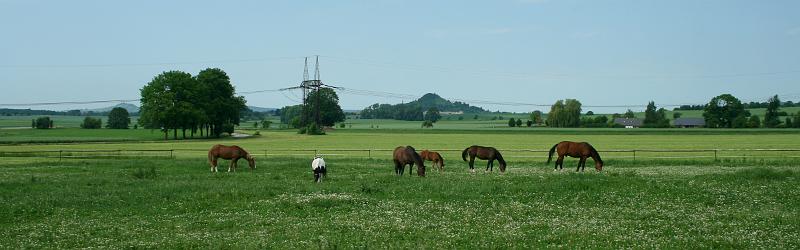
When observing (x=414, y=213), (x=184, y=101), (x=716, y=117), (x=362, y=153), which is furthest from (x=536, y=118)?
(x=414, y=213)

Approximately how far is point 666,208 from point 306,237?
10.3m

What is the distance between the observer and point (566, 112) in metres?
170

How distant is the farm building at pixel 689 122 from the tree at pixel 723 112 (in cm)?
916

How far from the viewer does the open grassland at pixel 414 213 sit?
46.7 ft

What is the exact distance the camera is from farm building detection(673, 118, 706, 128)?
533 ft

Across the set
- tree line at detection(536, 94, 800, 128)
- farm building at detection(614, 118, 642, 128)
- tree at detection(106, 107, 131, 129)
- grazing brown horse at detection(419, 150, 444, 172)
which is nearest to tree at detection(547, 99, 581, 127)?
tree line at detection(536, 94, 800, 128)

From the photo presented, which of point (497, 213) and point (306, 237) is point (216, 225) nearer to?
point (306, 237)

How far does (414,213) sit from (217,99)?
306ft

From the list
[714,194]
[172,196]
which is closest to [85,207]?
[172,196]

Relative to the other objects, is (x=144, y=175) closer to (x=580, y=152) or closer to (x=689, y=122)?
(x=580, y=152)

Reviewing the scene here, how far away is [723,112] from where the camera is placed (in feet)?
488

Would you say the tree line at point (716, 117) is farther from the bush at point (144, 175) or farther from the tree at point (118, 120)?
the bush at point (144, 175)

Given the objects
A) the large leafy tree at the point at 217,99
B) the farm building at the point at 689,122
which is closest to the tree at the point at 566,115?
the farm building at the point at 689,122

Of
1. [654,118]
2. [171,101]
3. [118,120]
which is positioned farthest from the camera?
[654,118]
